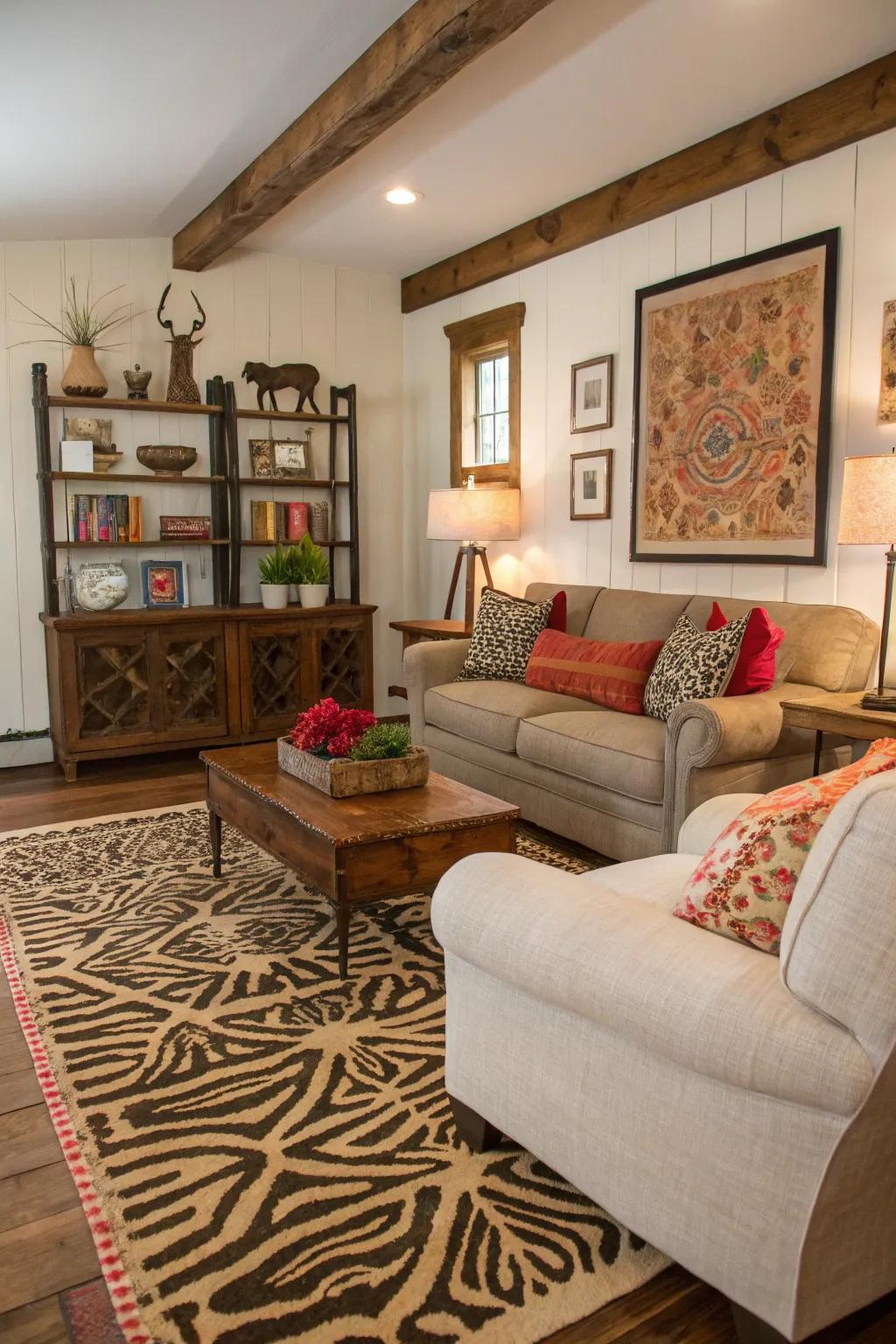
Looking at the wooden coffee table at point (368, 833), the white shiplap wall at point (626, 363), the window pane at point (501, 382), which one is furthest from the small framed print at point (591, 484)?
the wooden coffee table at point (368, 833)

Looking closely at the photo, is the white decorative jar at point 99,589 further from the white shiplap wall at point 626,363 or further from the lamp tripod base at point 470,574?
the white shiplap wall at point 626,363

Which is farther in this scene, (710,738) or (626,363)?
(626,363)

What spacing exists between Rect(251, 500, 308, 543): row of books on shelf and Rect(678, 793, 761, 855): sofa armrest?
392 centimetres

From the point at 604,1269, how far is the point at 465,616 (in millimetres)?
3961

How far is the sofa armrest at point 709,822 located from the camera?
2.22 m

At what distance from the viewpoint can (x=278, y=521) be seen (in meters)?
5.80

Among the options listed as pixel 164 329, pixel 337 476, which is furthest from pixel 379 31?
pixel 337 476

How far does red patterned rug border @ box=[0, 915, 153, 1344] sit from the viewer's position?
1.55 m

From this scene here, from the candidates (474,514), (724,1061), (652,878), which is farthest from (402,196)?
(724,1061)

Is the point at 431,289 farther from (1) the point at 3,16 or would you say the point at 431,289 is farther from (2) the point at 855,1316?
(2) the point at 855,1316

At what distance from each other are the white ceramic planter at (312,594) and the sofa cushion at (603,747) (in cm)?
205

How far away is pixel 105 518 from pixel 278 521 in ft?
3.24

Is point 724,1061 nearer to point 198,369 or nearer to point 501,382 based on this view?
point 501,382

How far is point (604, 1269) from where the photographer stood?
165 cm
